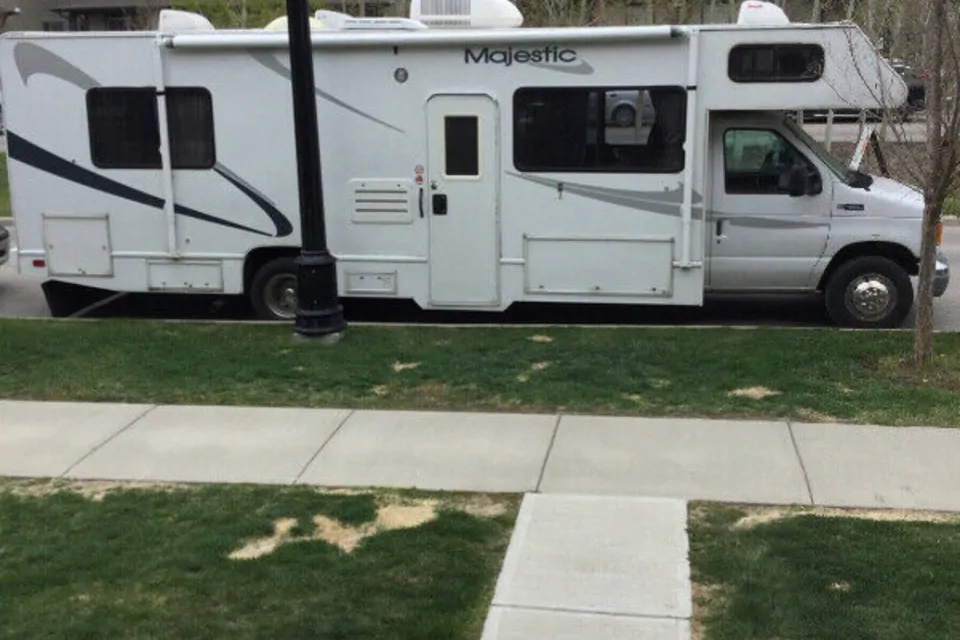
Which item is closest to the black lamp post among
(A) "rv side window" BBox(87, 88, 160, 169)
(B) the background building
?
(A) "rv side window" BBox(87, 88, 160, 169)

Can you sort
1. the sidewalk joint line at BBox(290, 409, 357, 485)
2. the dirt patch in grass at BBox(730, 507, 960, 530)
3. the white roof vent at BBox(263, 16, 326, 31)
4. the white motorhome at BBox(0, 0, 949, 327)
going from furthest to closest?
the white roof vent at BBox(263, 16, 326, 31) → the white motorhome at BBox(0, 0, 949, 327) → the sidewalk joint line at BBox(290, 409, 357, 485) → the dirt patch in grass at BBox(730, 507, 960, 530)

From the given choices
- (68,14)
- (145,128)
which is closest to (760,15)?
(145,128)

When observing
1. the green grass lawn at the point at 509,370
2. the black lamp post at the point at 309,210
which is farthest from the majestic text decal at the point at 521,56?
the green grass lawn at the point at 509,370

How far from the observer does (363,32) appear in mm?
9438

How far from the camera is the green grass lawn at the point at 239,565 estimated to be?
4.20 metres

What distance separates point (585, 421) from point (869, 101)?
414 centimetres

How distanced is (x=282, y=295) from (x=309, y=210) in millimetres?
1590

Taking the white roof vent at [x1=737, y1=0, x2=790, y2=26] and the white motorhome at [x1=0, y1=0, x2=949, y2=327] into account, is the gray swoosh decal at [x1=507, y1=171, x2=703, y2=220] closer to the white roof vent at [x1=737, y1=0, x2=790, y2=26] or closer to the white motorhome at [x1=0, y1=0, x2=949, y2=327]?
the white motorhome at [x1=0, y1=0, x2=949, y2=327]

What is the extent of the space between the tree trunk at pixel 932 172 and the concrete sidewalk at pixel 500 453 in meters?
1.39

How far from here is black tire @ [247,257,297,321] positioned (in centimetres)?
999

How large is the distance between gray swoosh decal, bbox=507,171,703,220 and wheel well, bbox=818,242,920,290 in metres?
1.40

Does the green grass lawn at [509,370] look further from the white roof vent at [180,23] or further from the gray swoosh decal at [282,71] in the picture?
the white roof vent at [180,23]

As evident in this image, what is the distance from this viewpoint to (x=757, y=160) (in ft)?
31.1

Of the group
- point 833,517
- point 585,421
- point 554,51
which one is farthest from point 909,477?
point 554,51
